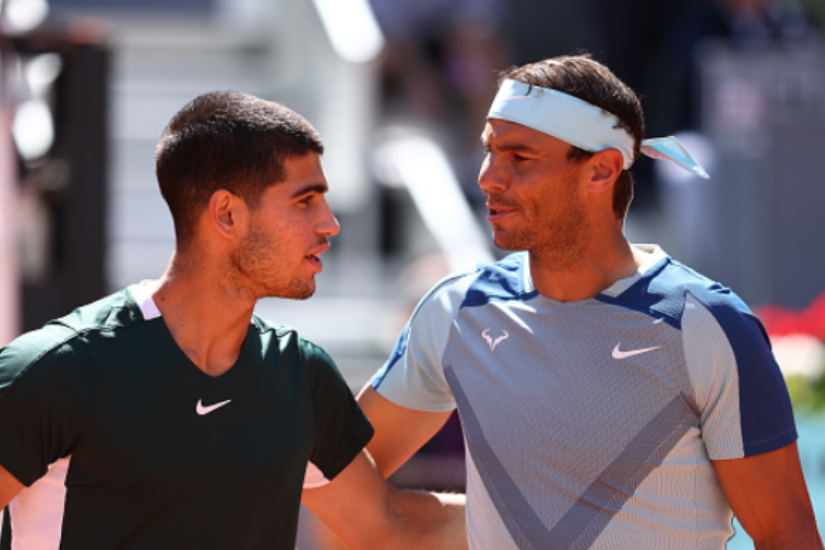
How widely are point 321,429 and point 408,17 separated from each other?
9454mm

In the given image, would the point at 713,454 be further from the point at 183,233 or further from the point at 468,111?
the point at 468,111

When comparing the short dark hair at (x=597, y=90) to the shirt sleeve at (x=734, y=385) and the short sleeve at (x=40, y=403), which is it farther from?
the short sleeve at (x=40, y=403)

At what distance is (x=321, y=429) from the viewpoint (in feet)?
10.8

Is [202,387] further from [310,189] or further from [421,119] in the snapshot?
[421,119]

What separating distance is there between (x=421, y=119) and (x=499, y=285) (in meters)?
8.28

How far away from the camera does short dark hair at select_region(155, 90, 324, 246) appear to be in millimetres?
3137

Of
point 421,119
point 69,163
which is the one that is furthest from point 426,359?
point 421,119

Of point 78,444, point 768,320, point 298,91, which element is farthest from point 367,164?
point 78,444

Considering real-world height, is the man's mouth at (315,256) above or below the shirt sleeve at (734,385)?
above

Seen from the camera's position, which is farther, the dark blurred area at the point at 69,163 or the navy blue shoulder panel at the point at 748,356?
the dark blurred area at the point at 69,163

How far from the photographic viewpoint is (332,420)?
3.31 metres

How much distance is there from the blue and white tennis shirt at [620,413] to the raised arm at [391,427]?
25 centimetres

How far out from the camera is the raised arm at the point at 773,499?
306 centimetres

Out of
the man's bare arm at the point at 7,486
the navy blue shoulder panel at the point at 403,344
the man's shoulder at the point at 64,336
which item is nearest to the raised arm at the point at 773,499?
the navy blue shoulder panel at the point at 403,344
